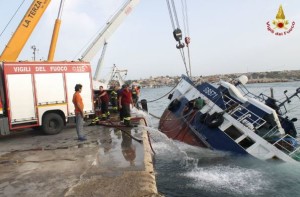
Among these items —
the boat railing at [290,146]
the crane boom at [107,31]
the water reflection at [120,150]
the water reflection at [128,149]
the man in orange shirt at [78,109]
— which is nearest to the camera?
the water reflection at [120,150]

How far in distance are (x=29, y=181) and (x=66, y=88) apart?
5.92 meters

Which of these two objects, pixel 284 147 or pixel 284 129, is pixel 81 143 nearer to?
pixel 284 147

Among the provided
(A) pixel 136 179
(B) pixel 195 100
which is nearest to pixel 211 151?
(B) pixel 195 100

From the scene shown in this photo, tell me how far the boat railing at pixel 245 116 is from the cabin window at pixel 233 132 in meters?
0.50

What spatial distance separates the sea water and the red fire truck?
11.0ft

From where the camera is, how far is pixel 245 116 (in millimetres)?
13188

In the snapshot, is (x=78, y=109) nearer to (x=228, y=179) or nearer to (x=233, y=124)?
(x=228, y=179)

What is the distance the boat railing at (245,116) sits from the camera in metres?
12.9

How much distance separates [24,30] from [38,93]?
133 inches

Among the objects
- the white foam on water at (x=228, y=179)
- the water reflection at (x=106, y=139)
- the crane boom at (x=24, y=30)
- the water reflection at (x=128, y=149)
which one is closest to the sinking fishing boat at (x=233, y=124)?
the white foam on water at (x=228, y=179)

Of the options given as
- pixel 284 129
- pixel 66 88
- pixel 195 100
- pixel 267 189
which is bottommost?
pixel 267 189

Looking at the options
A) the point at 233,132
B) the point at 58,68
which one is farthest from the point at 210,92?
the point at 58,68

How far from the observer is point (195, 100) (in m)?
15.2

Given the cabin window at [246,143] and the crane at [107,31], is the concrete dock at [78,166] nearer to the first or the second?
the cabin window at [246,143]
